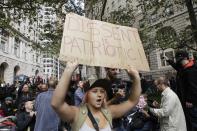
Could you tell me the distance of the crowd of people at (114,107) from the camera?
8.95 ft

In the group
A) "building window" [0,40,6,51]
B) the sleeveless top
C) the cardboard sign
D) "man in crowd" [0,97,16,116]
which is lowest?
"man in crowd" [0,97,16,116]

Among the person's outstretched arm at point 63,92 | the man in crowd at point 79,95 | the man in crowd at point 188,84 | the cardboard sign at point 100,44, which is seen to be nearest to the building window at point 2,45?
the man in crowd at point 79,95

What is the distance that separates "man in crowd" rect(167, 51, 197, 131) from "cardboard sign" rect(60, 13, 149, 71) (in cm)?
262

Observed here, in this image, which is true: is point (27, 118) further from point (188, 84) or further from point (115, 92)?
point (188, 84)

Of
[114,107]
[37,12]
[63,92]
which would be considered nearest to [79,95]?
[114,107]

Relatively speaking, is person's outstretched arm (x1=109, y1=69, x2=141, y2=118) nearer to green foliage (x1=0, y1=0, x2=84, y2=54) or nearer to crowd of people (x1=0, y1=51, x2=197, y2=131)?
crowd of people (x1=0, y1=51, x2=197, y2=131)

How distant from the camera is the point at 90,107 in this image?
288 cm

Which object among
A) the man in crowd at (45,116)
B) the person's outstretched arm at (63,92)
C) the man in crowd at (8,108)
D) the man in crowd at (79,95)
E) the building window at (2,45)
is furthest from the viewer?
the building window at (2,45)

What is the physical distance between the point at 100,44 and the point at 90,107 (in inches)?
25.6

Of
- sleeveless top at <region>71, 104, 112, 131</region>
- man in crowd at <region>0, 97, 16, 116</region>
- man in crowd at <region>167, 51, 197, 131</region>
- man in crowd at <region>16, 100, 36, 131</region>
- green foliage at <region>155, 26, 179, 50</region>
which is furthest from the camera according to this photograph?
green foliage at <region>155, 26, 179, 50</region>

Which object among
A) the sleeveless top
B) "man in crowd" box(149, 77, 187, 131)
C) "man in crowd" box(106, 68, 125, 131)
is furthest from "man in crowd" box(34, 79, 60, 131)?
the sleeveless top

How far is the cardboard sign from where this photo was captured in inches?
108

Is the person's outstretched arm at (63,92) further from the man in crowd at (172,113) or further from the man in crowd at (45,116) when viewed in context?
the man in crowd at (172,113)

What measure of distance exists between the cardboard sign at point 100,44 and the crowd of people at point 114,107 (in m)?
0.13
